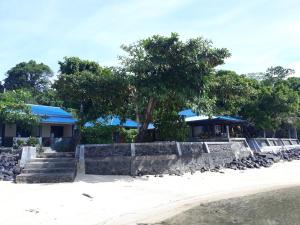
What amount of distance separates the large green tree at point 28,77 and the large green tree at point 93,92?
4475cm

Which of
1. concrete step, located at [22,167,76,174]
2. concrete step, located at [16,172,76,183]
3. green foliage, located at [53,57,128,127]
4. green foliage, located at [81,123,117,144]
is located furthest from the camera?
green foliage, located at [81,123,117,144]

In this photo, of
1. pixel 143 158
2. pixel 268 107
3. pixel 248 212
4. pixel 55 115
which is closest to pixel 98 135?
pixel 143 158

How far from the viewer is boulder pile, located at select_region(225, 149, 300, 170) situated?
22.3 meters

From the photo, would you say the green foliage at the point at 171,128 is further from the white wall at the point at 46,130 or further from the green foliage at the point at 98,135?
the white wall at the point at 46,130

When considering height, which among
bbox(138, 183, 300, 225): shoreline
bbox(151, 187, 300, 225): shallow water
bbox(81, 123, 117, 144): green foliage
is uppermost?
bbox(81, 123, 117, 144): green foliage

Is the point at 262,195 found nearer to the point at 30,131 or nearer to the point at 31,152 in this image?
the point at 31,152

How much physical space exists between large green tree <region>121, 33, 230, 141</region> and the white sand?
4.65m

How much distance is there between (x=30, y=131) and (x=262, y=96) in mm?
20540

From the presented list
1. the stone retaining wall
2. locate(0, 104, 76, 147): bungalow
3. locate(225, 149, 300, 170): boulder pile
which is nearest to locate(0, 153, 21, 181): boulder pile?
the stone retaining wall

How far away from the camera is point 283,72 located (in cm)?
6397

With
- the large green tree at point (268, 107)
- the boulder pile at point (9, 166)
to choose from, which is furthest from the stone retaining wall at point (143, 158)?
the large green tree at point (268, 107)

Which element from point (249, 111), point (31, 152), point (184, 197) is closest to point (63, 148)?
point (31, 152)

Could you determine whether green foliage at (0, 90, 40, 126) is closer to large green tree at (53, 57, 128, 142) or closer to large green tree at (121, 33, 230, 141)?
large green tree at (53, 57, 128, 142)

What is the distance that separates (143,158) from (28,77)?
5410cm
